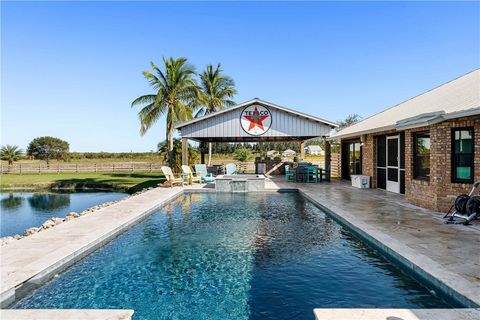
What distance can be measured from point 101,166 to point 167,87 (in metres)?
19.1

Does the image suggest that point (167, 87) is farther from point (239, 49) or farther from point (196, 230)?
point (196, 230)

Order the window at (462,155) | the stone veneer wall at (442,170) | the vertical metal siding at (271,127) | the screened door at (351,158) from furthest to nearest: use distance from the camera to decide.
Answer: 1. the vertical metal siding at (271,127)
2. the screened door at (351,158)
3. the window at (462,155)
4. the stone veneer wall at (442,170)

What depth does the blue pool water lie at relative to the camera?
4.14 meters

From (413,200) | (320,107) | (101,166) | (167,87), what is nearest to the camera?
(413,200)

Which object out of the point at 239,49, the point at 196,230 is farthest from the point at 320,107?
the point at 196,230

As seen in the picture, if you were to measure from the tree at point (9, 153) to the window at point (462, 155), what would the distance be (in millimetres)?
46561

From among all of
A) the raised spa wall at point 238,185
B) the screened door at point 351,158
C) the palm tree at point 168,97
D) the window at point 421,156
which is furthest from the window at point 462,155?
the palm tree at point 168,97

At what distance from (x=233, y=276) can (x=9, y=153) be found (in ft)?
148

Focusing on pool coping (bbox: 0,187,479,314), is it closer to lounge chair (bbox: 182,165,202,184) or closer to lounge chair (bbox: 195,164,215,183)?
lounge chair (bbox: 182,165,202,184)

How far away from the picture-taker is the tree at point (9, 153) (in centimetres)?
3916

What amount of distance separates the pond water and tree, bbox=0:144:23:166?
21459 mm

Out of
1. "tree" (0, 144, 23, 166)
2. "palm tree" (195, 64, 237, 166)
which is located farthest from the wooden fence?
"palm tree" (195, 64, 237, 166)

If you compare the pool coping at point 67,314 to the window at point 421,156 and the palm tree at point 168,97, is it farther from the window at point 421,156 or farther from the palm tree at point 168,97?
the palm tree at point 168,97

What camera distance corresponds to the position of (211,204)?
12.0 meters
